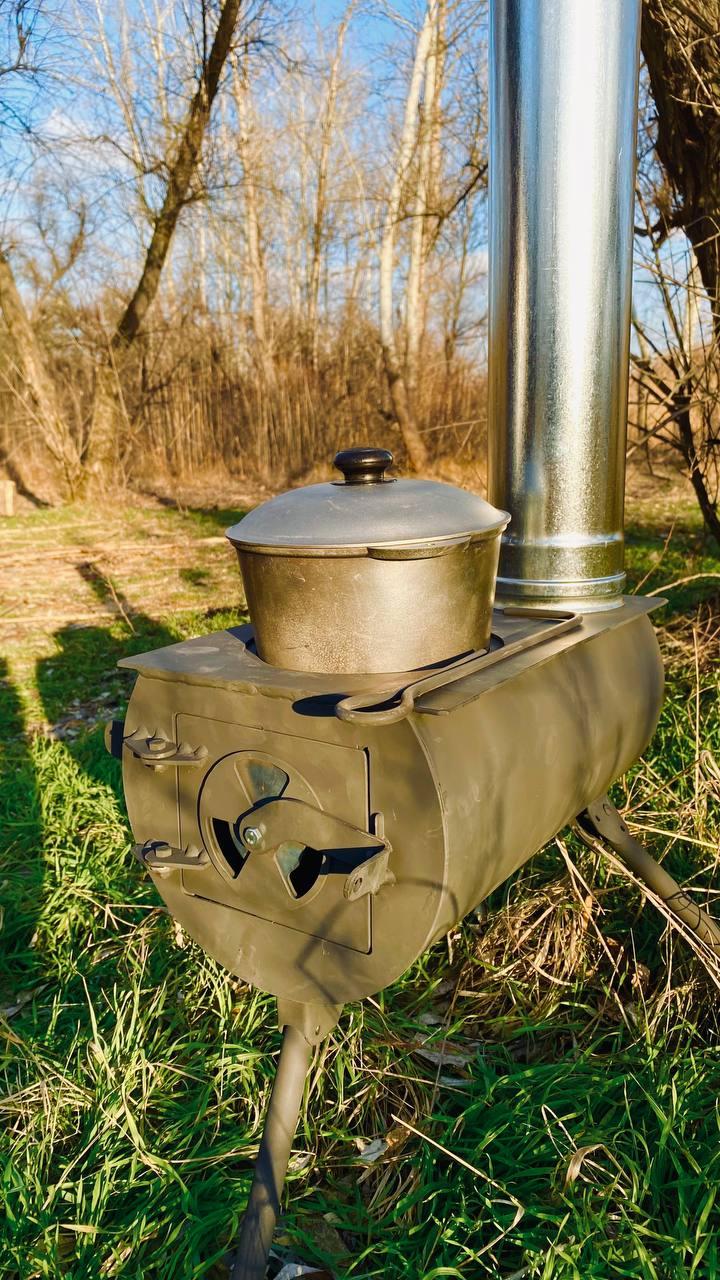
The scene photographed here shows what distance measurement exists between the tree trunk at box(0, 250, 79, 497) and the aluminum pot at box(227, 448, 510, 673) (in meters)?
10.4

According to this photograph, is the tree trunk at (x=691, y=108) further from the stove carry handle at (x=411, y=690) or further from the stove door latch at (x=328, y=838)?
the stove door latch at (x=328, y=838)

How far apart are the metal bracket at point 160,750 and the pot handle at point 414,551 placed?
1.68 feet

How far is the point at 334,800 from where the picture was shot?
149 cm

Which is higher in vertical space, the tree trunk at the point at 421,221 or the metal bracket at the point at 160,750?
the tree trunk at the point at 421,221

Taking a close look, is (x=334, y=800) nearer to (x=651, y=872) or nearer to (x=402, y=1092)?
(x=402, y=1092)

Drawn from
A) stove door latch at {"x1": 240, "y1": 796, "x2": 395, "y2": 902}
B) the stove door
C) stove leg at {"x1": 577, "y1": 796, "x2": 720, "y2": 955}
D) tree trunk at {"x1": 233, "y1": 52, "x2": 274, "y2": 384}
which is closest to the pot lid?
the stove door

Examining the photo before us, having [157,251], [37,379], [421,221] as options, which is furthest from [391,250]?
[37,379]

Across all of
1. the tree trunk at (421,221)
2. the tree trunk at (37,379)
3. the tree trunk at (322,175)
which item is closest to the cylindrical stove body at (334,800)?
the tree trunk at (37,379)

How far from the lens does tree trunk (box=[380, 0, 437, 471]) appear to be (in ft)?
37.2

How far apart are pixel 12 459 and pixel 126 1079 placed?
12.9 meters

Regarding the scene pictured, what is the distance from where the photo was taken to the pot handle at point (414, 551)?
145cm

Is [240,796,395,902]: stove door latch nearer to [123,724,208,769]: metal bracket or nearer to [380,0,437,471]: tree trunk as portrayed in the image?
[123,724,208,769]: metal bracket

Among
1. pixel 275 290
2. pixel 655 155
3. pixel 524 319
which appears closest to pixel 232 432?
pixel 275 290

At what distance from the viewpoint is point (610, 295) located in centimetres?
206
